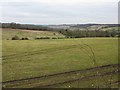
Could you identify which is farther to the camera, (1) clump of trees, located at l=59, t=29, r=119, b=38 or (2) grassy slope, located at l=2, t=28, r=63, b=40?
(1) clump of trees, located at l=59, t=29, r=119, b=38

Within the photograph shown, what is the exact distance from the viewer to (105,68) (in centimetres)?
1270

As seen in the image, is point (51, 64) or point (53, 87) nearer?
point (53, 87)

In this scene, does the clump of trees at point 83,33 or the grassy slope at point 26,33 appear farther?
the clump of trees at point 83,33

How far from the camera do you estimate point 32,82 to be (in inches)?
385

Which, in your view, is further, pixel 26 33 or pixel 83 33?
pixel 26 33

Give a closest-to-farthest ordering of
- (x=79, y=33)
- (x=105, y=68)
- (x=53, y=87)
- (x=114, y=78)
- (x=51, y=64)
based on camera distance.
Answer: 1. (x=53, y=87)
2. (x=114, y=78)
3. (x=105, y=68)
4. (x=51, y=64)
5. (x=79, y=33)

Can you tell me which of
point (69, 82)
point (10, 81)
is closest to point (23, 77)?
point (10, 81)

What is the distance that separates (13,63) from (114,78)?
5952mm

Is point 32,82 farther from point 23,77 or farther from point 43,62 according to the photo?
point 43,62

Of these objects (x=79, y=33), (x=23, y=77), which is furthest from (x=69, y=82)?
(x=79, y=33)

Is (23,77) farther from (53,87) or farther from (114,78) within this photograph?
(114,78)

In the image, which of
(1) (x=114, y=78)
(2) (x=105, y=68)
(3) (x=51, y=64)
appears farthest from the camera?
(3) (x=51, y=64)

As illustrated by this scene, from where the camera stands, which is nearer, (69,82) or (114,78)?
(69,82)

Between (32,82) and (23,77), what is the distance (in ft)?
3.55
